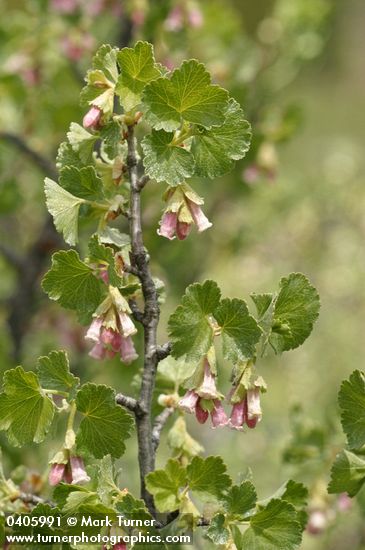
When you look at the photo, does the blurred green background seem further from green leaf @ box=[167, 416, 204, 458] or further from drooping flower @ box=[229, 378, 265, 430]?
drooping flower @ box=[229, 378, 265, 430]

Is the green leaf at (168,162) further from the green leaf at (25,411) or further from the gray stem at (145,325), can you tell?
the green leaf at (25,411)

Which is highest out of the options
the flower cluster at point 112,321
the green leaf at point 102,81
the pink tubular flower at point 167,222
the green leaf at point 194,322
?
the green leaf at point 102,81

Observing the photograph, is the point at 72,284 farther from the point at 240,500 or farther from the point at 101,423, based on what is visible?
the point at 240,500

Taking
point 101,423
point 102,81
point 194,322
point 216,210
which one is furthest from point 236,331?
point 216,210

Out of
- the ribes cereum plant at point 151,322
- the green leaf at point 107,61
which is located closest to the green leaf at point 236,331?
the ribes cereum plant at point 151,322

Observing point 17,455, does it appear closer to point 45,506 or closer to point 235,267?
point 45,506

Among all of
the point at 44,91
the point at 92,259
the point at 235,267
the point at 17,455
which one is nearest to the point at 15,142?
the point at 44,91
